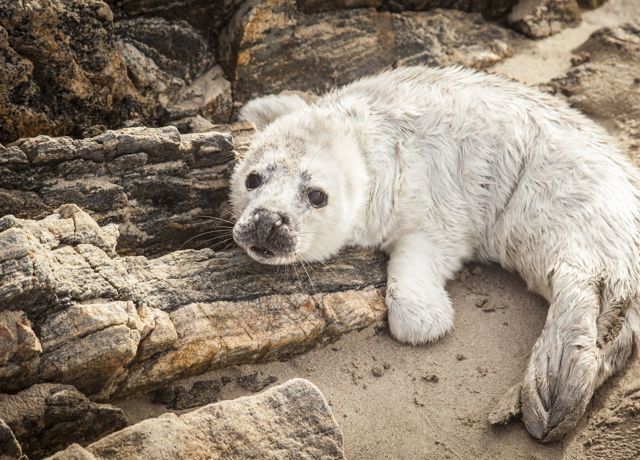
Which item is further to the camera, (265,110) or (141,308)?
(265,110)

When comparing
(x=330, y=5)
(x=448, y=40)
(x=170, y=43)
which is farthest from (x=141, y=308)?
(x=448, y=40)

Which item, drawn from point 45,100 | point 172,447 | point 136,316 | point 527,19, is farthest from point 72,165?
point 527,19

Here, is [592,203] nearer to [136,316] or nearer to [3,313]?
[136,316]

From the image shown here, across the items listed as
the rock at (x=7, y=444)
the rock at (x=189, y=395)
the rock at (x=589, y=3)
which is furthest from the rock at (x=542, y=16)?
the rock at (x=7, y=444)

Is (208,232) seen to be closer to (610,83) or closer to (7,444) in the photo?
(7,444)

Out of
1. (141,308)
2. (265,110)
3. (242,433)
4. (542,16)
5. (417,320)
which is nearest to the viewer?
(242,433)

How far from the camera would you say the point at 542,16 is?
757 centimetres

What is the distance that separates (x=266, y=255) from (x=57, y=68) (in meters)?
1.89

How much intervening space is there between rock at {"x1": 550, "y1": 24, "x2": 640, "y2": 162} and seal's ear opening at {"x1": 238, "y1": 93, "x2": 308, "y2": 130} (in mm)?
2607

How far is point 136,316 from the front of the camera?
3809 mm

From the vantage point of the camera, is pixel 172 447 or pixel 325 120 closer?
pixel 172 447

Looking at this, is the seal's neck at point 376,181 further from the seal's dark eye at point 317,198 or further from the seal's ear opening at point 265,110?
the seal's ear opening at point 265,110

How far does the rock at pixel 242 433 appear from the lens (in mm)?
3203

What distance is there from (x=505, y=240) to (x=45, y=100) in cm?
322
